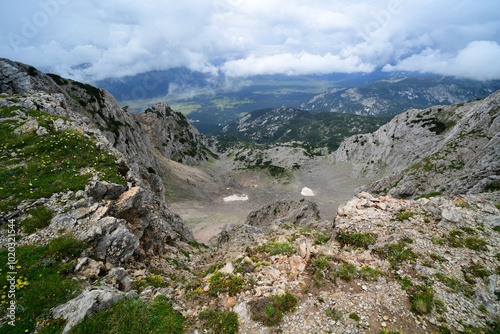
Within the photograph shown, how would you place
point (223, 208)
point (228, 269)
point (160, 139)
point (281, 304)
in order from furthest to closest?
point (160, 139) → point (223, 208) → point (228, 269) → point (281, 304)

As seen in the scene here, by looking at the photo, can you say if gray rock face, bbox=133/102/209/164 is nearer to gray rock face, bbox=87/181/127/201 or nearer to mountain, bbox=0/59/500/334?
mountain, bbox=0/59/500/334

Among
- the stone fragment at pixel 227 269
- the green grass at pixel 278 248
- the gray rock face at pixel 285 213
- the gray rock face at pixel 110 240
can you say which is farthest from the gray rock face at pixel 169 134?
the stone fragment at pixel 227 269

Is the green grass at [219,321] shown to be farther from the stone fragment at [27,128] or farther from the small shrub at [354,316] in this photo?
the stone fragment at [27,128]

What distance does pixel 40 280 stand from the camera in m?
8.56

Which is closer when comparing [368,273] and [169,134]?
[368,273]

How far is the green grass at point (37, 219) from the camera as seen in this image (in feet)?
35.7

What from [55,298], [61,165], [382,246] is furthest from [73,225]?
[382,246]

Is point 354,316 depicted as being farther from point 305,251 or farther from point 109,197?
point 109,197

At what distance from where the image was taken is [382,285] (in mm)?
10516

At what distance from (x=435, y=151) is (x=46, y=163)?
75.8m

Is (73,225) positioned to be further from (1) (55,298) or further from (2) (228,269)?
(2) (228,269)

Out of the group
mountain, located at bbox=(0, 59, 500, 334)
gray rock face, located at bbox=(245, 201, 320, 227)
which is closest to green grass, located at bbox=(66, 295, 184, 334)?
mountain, located at bbox=(0, 59, 500, 334)

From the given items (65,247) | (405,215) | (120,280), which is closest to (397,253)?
(405,215)

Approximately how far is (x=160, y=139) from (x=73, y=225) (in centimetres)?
13271
